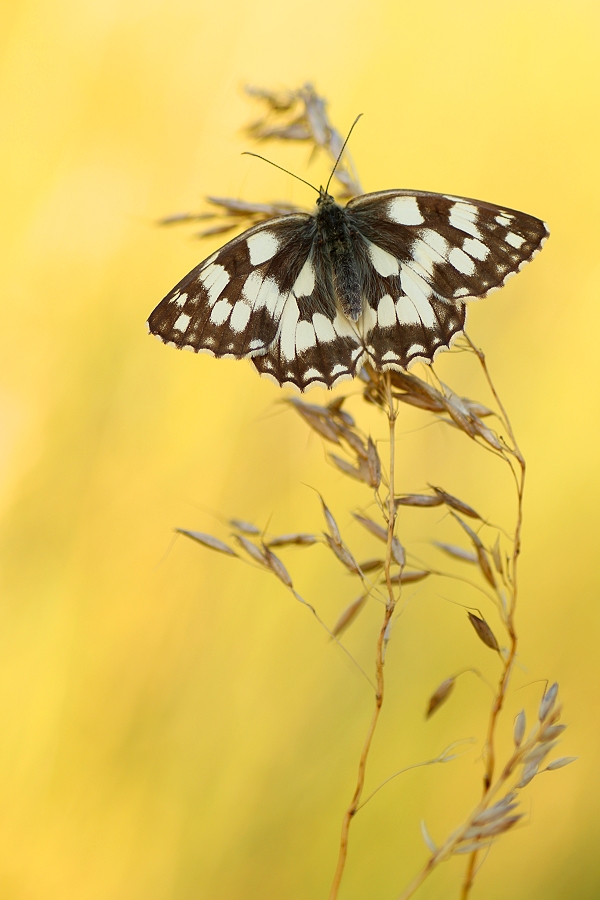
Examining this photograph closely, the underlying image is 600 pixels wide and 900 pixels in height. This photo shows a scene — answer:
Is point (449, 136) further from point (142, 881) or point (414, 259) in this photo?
point (142, 881)

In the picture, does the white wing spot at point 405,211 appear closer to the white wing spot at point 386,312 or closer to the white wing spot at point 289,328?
the white wing spot at point 386,312

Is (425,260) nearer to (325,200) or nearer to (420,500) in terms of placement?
(325,200)

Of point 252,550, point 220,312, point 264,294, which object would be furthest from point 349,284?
point 252,550

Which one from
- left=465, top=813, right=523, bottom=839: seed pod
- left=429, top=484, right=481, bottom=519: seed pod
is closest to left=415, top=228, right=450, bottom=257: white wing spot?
left=429, top=484, right=481, bottom=519: seed pod

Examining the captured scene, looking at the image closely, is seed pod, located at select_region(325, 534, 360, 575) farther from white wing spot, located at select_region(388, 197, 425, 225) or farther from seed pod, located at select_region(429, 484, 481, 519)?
white wing spot, located at select_region(388, 197, 425, 225)

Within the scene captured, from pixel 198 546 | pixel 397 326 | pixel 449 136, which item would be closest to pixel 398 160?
pixel 449 136

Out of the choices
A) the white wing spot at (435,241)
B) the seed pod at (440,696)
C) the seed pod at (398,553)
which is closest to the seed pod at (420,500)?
the seed pod at (398,553)

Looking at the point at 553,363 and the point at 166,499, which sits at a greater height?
the point at 553,363
